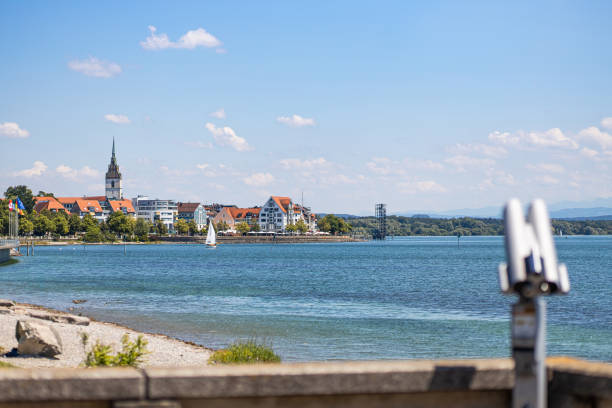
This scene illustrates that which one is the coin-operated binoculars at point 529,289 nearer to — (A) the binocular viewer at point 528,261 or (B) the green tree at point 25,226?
(A) the binocular viewer at point 528,261

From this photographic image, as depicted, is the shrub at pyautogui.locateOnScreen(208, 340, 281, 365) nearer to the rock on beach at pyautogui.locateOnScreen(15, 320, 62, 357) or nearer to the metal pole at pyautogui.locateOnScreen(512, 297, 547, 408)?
the rock on beach at pyautogui.locateOnScreen(15, 320, 62, 357)

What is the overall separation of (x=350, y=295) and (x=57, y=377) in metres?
52.3

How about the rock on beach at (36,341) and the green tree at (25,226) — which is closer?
the rock on beach at (36,341)

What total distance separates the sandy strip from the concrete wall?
1361 cm

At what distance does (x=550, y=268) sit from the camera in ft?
16.1

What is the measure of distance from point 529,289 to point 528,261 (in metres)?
0.20

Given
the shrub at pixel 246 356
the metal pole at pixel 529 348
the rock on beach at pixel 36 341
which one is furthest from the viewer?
the shrub at pixel 246 356

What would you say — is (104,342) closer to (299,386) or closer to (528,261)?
(299,386)

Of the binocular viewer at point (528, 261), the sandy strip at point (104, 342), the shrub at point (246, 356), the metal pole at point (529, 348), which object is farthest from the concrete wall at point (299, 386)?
the shrub at point (246, 356)

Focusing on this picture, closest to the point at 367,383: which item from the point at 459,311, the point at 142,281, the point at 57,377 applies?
the point at 57,377

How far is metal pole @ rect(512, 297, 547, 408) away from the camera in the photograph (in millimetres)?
4871

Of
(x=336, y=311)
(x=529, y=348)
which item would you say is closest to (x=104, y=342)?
(x=336, y=311)

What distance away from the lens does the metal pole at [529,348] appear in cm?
487

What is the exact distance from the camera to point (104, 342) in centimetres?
2561
